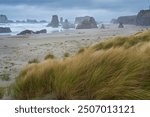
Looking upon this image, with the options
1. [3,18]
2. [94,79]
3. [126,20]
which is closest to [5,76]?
[3,18]

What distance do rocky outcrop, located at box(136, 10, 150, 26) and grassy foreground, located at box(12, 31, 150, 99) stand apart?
15.0 ft

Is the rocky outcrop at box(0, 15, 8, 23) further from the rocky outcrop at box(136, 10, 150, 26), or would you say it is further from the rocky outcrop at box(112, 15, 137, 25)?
the rocky outcrop at box(136, 10, 150, 26)

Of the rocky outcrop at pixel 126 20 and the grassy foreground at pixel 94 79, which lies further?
A: the rocky outcrop at pixel 126 20

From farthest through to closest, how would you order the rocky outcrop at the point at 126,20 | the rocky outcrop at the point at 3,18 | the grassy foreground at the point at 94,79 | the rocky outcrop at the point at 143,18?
the rocky outcrop at the point at 126,20
the rocky outcrop at the point at 143,18
the rocky outcrop at the point at 3,18
the grassy foreground at the point at 94,79

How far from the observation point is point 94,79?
372 centimetres

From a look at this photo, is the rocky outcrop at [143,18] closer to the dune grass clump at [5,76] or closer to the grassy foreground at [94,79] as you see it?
the dune grass clump at [5,76]

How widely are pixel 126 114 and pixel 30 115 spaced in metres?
0.93

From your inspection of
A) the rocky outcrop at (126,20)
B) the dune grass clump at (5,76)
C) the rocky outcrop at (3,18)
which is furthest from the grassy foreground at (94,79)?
the rocky outcrop at (126,20)

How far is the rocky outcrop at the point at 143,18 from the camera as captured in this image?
28.4 ft

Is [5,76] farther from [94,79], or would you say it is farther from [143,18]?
[143,18]

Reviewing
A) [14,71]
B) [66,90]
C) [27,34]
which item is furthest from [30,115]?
[27,34]

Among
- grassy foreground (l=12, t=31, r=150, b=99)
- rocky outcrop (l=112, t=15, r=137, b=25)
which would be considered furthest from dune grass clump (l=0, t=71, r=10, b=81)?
rocky outcrop (l=112, t=15, r=137, b=25)

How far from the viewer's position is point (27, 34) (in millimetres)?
15453

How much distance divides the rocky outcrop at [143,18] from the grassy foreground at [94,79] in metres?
4.56
